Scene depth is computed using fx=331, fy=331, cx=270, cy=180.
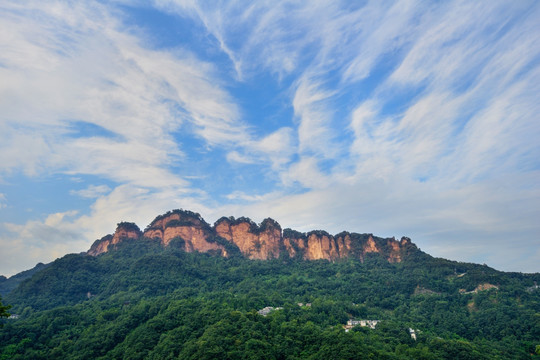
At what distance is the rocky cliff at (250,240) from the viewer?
376 ft

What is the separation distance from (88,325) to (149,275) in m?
27.2

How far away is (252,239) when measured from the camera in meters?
122

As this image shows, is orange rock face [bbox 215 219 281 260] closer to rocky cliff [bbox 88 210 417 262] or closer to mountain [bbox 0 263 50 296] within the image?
rocky cliff [bbox 88 210 417 262]

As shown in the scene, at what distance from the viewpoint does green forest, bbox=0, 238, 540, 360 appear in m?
43.2

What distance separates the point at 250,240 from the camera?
12162 centimetres

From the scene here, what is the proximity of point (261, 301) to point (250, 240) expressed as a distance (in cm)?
5809

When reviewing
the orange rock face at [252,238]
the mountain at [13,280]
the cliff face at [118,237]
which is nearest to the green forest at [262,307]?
the cliff face at [118,237]

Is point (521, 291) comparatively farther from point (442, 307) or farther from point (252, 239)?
point (252, 239)

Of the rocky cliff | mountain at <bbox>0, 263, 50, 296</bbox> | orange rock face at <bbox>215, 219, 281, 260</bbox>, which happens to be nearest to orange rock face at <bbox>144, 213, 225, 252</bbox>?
the rocky cliff

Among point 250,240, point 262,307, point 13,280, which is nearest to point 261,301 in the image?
point 262,307

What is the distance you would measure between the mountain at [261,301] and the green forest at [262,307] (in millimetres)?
249

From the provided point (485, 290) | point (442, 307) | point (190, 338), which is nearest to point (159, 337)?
point (190, 338)

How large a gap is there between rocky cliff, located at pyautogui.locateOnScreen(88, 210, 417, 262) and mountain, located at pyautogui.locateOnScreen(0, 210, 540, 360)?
40 centimetres

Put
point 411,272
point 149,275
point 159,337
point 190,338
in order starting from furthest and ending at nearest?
1. point 411,272
2. point 149,275
3. point 159,337
4. point 190,338
